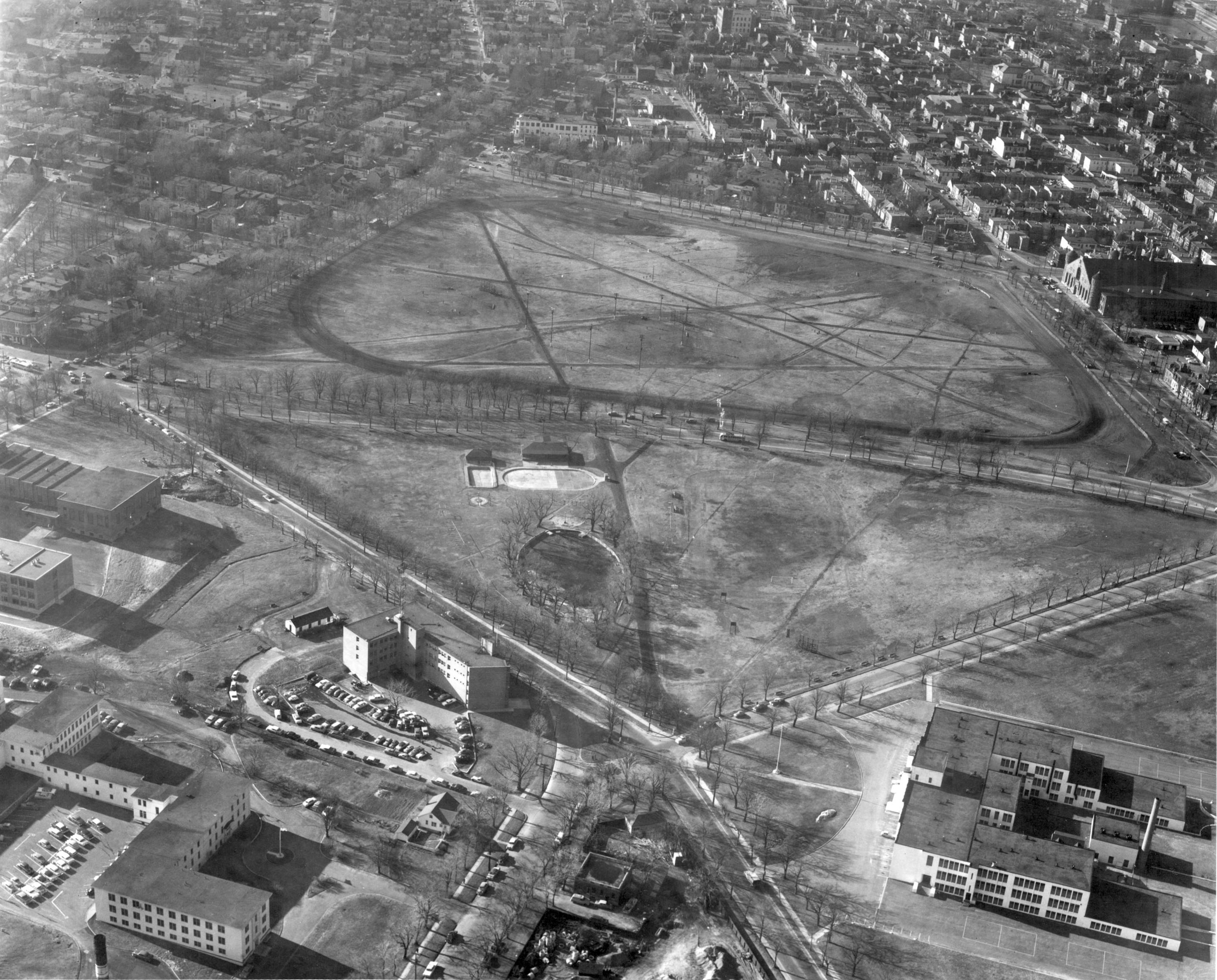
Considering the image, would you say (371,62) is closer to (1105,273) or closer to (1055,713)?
(1105,273)

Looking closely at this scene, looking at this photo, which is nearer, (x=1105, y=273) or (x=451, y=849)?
(x=451, y=849)

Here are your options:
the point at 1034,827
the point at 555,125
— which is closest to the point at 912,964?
the point at 1034,827

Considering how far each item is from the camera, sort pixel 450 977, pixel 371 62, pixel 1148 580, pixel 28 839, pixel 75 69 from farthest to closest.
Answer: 1. pixel 371 62
2. pixel 75 69
3. pixel 1148 580
4. pixel 28 839
5. pixel 450 977

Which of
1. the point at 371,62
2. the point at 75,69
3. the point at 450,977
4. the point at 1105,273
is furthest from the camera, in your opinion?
the point at 371,62

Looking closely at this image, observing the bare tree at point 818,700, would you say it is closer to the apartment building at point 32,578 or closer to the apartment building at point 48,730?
the apartment building at point 48,730

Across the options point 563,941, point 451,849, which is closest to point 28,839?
point 451,849

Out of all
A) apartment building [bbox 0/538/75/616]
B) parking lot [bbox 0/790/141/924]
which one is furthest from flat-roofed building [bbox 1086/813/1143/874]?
apartment building [bbox 0/538/75/616]

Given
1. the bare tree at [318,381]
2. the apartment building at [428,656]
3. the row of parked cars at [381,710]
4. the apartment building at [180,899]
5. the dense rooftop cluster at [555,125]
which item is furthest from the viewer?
the dense rooftop cluster at [555,125]

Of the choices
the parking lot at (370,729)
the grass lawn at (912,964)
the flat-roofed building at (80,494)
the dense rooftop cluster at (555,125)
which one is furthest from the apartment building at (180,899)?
the dense rooftop cluster at (555,125)
